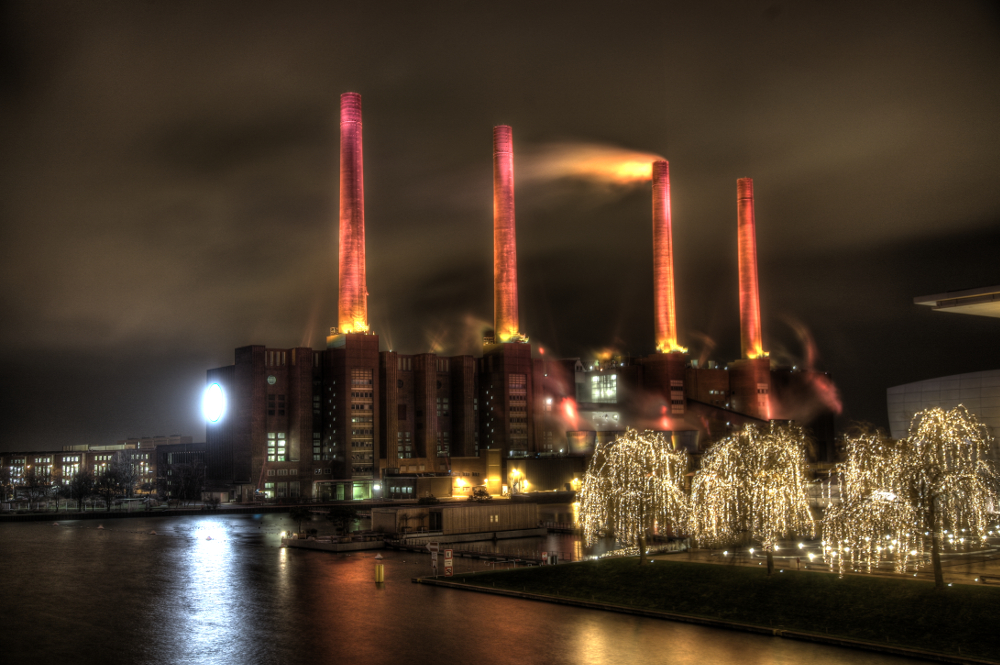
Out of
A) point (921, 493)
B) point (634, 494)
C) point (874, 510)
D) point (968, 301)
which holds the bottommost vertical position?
point (634, 494)

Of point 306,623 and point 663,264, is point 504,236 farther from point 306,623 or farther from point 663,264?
point 306,623

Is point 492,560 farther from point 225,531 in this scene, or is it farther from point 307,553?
point 225,531

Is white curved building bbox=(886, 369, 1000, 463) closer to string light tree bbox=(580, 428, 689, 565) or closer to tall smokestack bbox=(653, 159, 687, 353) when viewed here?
string light tree bbox=(580, 428, 689, 565)

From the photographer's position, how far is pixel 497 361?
147 meters

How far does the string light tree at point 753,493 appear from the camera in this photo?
1565 inches

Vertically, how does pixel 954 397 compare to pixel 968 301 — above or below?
below

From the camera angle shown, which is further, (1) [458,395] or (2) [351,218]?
(1) [458,395]

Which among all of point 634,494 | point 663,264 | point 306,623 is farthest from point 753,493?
point 663,264

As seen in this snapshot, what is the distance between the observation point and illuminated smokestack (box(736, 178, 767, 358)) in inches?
6698

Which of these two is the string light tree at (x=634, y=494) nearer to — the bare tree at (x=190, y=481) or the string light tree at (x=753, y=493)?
the string light tree at (x=753, y=493)

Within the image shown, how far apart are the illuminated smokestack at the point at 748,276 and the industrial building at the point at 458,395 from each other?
0.24 metres

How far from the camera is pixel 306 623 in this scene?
3425 centimetres

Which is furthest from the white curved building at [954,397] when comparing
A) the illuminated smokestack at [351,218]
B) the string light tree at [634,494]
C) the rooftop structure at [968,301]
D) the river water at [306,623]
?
the illuminated smokestack at [351,218]

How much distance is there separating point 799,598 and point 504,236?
117 m
